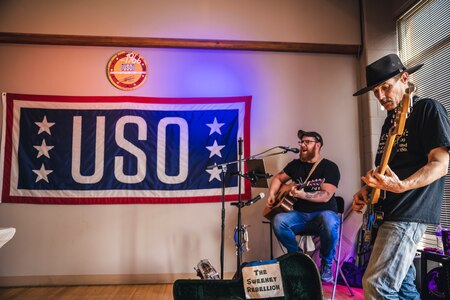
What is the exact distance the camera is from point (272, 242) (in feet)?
10.5

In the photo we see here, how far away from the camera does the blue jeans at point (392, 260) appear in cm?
126

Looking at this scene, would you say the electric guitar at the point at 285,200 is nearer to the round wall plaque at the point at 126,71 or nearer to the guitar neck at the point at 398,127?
the guitar neck at the point at 398,127

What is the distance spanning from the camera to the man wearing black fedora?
1.25 meters

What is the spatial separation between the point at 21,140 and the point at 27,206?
0.71 m

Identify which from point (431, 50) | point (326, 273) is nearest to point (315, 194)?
point (326, 273)

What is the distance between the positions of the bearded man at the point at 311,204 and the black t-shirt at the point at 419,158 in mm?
1228

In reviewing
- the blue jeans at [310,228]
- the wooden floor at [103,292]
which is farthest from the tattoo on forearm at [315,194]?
the wooden floor at [103,292]

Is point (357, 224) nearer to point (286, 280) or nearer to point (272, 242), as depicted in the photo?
point (272, 242)

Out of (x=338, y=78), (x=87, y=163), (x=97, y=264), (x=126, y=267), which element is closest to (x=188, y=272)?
(x=126, y=267)

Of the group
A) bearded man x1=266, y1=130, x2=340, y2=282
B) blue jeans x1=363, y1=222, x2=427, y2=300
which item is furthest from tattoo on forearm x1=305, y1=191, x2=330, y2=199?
blue jeans x1=363, y1=222, x2=427, y2=300

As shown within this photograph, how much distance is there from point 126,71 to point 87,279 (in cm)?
229

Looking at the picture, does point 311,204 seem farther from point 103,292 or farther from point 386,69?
point 103,292

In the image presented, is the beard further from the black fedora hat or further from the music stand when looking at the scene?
the black fedora hat

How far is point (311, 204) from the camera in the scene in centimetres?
274
